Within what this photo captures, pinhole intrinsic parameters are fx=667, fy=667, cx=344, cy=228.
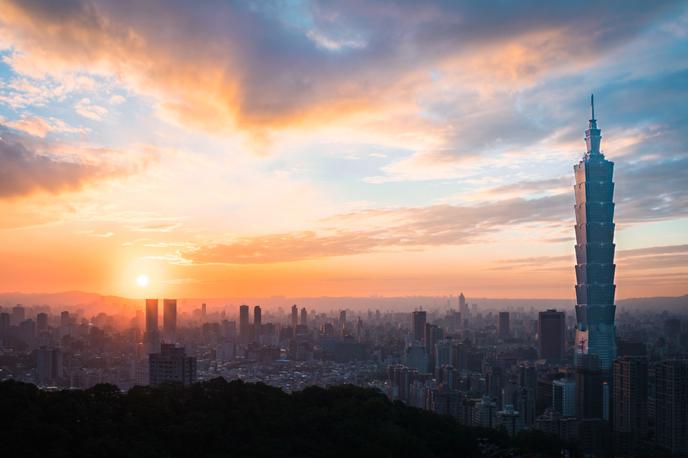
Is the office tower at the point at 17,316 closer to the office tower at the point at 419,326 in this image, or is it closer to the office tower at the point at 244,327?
the office tower at the point at 244,327

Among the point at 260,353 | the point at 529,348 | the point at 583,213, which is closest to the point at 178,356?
the point at 260,353

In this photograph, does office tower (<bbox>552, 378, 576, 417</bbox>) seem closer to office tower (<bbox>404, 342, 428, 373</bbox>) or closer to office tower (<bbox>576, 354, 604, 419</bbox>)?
office tower (<bbox>576, 354, 604, 419</bbox>)

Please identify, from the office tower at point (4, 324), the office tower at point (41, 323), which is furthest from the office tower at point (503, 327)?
the office tower at point (4, 324)

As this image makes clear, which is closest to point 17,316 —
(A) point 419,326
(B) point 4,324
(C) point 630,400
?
(B) point 4,324

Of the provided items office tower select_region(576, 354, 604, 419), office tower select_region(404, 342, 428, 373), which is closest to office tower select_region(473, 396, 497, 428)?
office tower select_region(576, 354, 604, 419)

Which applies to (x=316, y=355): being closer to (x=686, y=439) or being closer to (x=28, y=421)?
(x=686, y=439)
